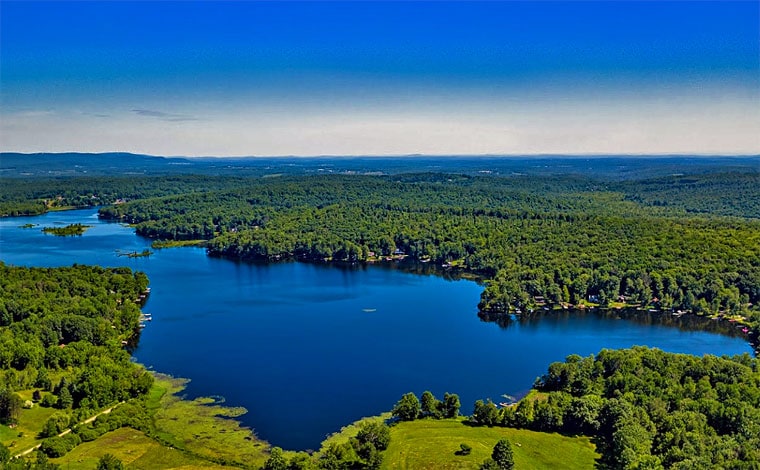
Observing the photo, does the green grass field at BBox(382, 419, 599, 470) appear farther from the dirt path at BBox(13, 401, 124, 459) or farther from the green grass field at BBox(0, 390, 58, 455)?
the green grass field at BBox(0, 390, 58, 455)

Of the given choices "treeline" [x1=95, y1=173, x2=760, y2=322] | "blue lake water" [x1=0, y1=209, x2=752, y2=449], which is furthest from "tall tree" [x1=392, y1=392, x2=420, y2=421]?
"treeline" [x1=95, y1=173, x2=760, y2=322]

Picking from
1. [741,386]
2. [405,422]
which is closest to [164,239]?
[405,422]

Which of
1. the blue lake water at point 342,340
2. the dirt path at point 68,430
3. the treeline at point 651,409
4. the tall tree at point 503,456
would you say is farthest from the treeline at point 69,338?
the treeline at point 651,409

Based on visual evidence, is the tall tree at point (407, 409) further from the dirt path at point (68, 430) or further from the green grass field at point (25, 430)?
the green grass field at point (25, 430)

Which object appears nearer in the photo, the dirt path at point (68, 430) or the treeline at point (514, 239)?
the dirt path at point (68, 430)

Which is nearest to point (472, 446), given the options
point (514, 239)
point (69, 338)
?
point (69, 338)

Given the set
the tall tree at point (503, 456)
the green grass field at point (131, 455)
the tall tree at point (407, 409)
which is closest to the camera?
the tall tree at point (503, 456)
